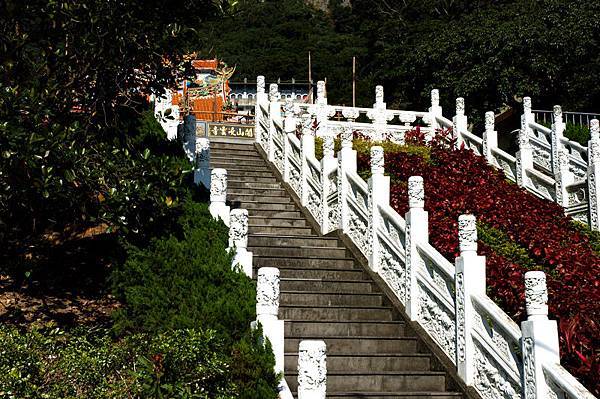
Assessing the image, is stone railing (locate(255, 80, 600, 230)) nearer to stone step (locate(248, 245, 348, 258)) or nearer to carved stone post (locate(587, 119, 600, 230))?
carved stone post (locate(587, 119, 600, 230))

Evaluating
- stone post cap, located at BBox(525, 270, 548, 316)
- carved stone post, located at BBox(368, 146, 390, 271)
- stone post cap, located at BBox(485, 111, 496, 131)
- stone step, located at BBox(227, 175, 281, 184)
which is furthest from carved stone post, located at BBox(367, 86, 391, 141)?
stone post cap, located at BBox(525, 270, 548, 316)

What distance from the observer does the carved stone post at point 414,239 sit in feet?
36.8

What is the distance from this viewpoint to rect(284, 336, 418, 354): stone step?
1042 cm

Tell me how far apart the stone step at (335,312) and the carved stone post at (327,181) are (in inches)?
117

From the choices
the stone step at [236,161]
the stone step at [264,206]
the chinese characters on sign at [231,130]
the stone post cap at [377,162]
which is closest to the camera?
the stone post cap at [377,162]

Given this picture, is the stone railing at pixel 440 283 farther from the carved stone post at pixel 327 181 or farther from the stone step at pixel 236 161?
the stone step at pixel 236 161

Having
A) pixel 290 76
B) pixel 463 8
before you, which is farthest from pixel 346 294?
pixel 290 76

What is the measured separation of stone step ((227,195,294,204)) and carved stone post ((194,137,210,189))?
1818mm

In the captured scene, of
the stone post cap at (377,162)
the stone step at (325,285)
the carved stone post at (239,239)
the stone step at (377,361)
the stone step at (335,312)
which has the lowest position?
the stone step at (377,361)

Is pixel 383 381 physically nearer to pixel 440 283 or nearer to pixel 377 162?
pixel 440 283

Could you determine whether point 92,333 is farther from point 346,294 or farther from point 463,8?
point 463,8

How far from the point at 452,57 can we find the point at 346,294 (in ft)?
75.8

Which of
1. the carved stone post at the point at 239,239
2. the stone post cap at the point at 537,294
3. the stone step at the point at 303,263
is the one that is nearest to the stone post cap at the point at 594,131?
the stone step at the point at 303,263

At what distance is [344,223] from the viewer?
1391cm
